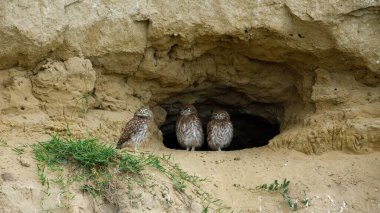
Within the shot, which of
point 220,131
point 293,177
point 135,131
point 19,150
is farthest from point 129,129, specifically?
point 293,177

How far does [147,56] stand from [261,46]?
1155 millimetres

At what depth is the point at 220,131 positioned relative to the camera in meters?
8.84

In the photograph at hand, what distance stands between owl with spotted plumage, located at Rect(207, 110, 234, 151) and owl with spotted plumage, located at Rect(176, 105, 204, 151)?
0.51ft

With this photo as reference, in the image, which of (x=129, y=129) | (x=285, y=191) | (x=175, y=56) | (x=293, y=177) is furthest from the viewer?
(x=175, y=56)

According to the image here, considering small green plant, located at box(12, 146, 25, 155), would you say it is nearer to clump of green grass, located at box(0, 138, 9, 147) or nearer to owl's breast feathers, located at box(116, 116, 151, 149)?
clump of green grass, located at box(0, 138, 9, 147)

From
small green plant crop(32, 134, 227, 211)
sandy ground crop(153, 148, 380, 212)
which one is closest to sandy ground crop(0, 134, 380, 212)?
sandy ground crop(153, 148, 380, 212)

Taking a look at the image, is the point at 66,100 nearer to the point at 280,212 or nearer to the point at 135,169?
the point at 135,169

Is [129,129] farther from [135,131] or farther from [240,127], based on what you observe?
[240,127]

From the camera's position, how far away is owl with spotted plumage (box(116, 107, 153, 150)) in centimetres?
767

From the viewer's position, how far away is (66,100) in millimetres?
7238

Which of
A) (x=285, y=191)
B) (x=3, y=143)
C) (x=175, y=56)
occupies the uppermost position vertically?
(x=175, y=56)

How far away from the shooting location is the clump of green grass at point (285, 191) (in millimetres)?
6766

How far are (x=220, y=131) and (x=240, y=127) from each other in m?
0.88

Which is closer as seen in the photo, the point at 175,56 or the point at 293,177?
the point at 293,177
